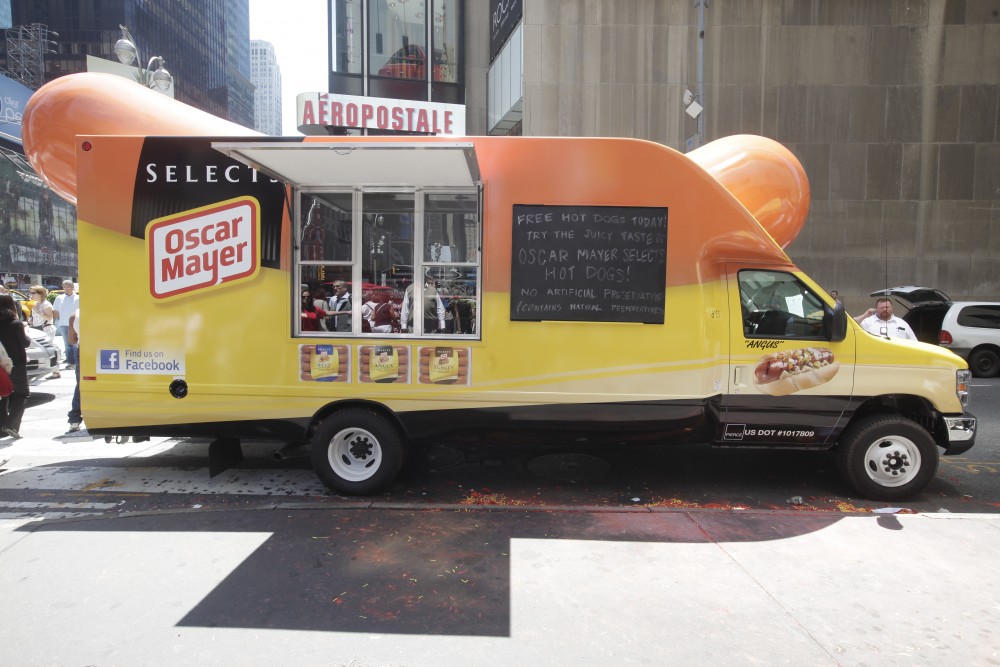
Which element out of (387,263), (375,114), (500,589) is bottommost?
(500,589)

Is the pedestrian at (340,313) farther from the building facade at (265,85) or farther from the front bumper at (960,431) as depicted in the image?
the building facade at (265,85)

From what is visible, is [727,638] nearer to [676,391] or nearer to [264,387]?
[676,391]

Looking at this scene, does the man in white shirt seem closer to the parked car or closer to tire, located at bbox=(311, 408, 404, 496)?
tire, located at bbox=(311, 408, 404, 496)

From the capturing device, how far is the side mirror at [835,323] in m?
4.98

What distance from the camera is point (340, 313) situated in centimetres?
520

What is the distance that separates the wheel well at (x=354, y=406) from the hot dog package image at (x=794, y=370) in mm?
3062

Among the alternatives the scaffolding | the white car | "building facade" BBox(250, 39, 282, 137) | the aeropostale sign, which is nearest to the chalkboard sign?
the white car

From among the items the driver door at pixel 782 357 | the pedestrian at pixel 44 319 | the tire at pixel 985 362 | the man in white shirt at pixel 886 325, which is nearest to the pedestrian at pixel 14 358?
the pedestrian at pixel 44 319

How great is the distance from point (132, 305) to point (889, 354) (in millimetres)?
6423

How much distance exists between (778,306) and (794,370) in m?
0.56

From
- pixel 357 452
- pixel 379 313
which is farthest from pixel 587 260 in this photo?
pixel 357 452

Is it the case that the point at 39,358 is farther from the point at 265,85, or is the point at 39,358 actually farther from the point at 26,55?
the point at 265,85

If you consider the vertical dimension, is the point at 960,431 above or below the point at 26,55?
below

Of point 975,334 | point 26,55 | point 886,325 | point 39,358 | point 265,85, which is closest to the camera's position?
point 886,325
